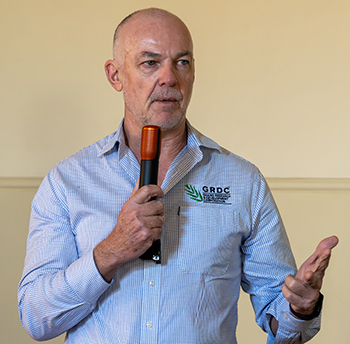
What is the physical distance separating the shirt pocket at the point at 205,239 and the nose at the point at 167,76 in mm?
350

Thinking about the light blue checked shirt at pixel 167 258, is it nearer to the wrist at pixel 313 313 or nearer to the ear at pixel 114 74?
the wrist at pixel 313 313

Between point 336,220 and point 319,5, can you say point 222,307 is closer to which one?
point 336,220

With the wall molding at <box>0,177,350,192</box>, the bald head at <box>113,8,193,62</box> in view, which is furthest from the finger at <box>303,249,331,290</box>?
the wall molding at <box>0,177,350,192</box>

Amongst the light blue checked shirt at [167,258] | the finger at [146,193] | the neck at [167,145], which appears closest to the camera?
the finger at [146,193]

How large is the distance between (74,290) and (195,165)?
0.49 meters

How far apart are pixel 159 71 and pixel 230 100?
1128 mm

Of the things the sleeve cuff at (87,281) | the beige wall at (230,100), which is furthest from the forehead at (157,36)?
the beige wall at (230,100)

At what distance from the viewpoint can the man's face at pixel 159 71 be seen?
1.42 metres

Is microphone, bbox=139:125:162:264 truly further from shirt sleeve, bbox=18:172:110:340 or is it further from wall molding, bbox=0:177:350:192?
wall molding, bbox=0:177:350:192

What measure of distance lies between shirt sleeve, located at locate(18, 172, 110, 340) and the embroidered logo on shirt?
34 cm

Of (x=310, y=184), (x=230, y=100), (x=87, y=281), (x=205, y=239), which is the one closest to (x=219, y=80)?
(x=230, y=100)

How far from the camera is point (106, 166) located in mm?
1452

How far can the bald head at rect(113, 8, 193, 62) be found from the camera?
147cm

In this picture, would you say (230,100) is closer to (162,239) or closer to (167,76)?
(167,76)
